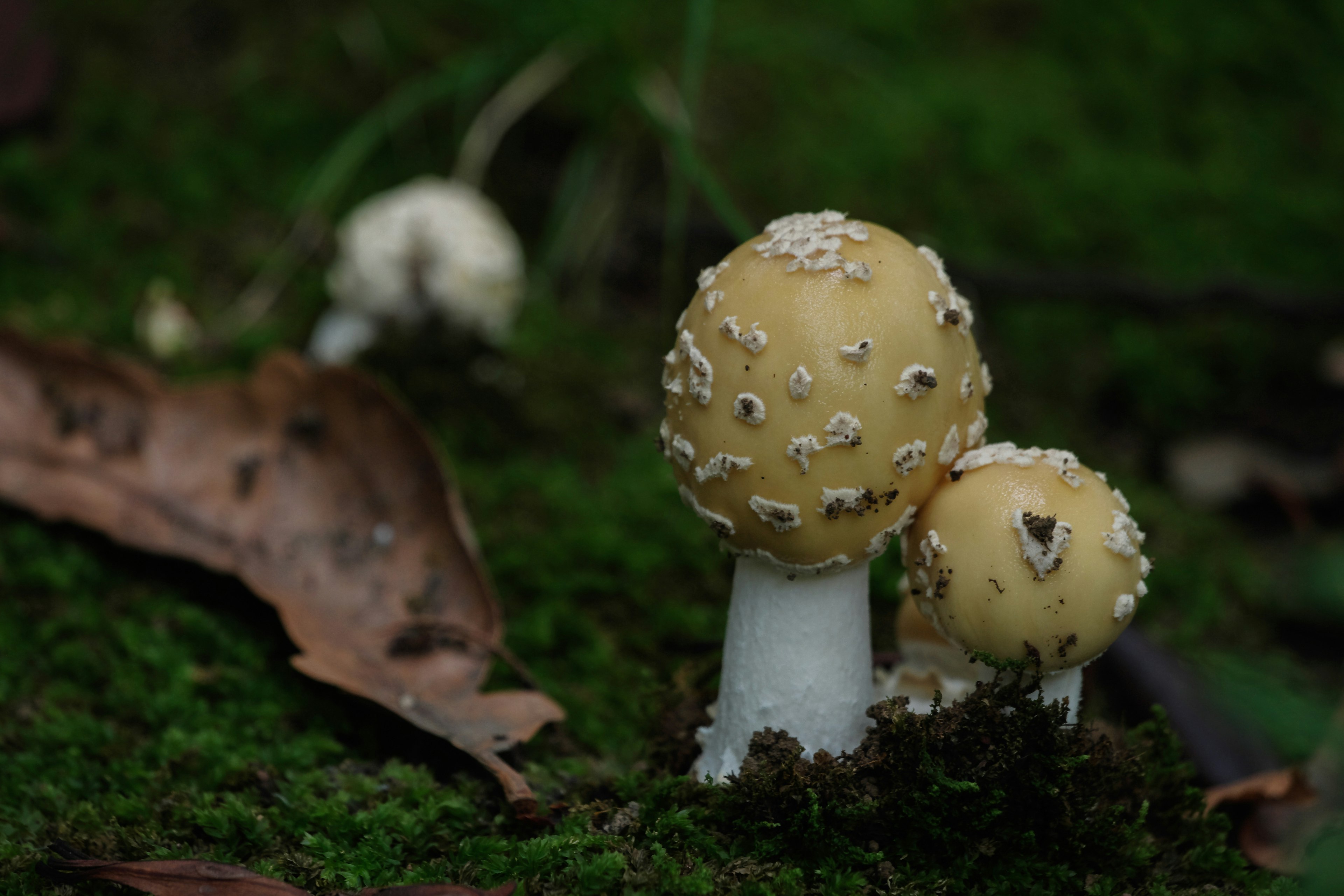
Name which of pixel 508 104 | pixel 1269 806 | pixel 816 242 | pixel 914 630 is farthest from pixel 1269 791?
pixel 508 104

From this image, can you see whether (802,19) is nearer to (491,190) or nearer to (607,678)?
(491,190)

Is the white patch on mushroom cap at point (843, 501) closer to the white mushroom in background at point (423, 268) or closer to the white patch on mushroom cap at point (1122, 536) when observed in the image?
the white patch on mushroom cap at point (1122, 536)

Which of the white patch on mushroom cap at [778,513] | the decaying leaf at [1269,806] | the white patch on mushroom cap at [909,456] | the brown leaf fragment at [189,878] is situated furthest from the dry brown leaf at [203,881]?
the decaying leaf at [1269,806]

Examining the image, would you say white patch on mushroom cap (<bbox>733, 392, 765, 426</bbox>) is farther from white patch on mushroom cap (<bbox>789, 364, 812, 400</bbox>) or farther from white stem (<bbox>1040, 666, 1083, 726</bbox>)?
white stem (<bbox>1040, 666, 1083, 726</bbox>)

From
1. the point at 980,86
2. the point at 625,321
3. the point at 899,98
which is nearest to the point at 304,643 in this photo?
the point at 625,321

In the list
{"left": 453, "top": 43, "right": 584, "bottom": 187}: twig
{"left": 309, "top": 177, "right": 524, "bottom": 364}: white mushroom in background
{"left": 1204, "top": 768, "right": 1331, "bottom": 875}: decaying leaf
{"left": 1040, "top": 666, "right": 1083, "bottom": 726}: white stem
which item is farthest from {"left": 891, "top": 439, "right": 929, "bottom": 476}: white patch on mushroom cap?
{"left": 453, "top": 43, "right": 584, "bottom": 187}: twig
